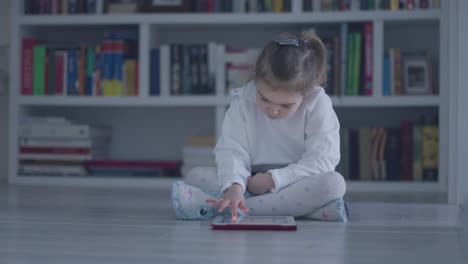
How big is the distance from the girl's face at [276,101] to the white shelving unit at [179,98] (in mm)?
1249

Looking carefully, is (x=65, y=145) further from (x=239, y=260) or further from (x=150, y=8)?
(x=239, y=260)

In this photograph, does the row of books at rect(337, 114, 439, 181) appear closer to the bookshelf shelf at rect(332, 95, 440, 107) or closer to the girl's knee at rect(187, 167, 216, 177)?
the bookshelf shelf at rect(332, 95, 440, 107)

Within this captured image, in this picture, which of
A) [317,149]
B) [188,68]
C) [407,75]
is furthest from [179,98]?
[317,149]

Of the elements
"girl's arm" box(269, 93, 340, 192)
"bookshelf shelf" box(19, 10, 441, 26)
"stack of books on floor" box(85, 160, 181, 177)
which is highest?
"bookshelf shelf" box(19, 10, 441, 26)

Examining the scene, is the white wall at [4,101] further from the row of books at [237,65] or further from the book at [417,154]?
the book at [417,154]

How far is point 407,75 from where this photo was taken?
2.95 metres

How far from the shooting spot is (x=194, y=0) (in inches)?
120

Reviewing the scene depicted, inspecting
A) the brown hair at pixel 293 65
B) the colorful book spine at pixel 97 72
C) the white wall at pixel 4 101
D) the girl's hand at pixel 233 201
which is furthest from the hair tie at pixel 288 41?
the white wall at pixel 4 101

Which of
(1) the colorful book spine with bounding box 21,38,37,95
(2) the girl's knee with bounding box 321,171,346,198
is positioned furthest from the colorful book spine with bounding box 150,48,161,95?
(2) the girl's knee with bounding box 321,171,346,198

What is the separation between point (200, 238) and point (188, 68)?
Result: 1.78 meters

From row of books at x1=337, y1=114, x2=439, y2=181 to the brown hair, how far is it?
133cm

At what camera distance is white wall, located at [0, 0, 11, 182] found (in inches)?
128

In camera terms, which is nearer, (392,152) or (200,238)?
(200,238)

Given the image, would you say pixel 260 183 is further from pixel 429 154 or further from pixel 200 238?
pixel 429 154
